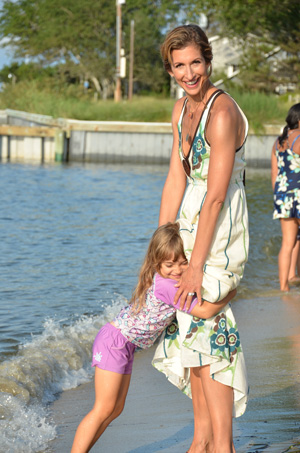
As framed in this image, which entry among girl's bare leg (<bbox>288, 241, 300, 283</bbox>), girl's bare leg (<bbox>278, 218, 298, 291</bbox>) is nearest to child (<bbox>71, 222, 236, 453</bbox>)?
girl's bare leg (<bbox>278, 218, 298, 291</bbox>)

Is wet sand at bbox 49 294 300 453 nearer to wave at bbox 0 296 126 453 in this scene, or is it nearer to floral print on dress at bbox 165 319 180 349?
wave at bbox 0 296 126 453

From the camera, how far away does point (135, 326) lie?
9.72 feet

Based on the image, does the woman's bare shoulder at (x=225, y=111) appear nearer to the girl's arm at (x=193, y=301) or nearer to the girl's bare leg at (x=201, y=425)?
the girl's arm at (x=193, y=301)

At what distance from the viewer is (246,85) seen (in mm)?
33375

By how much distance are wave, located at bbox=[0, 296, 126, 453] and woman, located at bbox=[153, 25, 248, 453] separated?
1038mm

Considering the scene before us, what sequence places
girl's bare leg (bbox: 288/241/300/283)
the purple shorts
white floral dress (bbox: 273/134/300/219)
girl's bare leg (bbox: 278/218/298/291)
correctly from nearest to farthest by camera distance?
the purple shorts < white floral dress (bbox: 273/134/300/219) < girl's bare leg (bbox: 278/218/298/291) < girl's bare leg (bbox: 288/241/300/283)

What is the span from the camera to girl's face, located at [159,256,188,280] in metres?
2.88

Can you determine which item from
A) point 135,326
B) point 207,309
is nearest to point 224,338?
point 207,309

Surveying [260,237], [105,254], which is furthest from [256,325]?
[260,237]

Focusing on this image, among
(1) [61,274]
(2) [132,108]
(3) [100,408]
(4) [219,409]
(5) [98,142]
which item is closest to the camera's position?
(4) [219,409]

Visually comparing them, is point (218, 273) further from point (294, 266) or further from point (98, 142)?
point (98, 142)

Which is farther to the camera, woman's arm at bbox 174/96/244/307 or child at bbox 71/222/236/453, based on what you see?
child at bbox 71/222/236/453

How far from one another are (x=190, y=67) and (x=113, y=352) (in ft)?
3.87

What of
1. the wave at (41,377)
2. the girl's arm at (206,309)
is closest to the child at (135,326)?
the girl's arm at (206,309)
